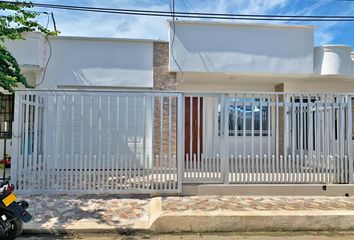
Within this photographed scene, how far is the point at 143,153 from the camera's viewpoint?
21.9 ft

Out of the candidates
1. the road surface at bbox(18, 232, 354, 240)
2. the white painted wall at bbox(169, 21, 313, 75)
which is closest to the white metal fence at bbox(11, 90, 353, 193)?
the road surface at bbox(18, 232, 354, 240)

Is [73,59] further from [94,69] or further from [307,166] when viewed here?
[307,166]

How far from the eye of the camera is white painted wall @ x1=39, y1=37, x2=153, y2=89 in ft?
29.8

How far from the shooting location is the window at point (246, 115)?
272 inches

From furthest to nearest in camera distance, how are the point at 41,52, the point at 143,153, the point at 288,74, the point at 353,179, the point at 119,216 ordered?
the point at 288,74 < the point at 41,52 < the point at 353,179 < the point at 143,153 < the point at 119,216

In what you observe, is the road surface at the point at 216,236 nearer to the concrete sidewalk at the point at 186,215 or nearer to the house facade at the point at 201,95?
the concrete sidewalk at the point at 186,215

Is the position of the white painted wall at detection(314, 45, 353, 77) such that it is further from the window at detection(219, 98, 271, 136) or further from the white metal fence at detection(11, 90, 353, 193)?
the window at detection(219, 98, 271, 136)

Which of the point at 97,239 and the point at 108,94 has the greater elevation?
the point at 108,94

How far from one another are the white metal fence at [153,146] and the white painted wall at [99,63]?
2060mm

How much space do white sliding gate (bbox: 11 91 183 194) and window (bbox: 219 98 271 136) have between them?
1336mm

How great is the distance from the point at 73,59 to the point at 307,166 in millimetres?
7233

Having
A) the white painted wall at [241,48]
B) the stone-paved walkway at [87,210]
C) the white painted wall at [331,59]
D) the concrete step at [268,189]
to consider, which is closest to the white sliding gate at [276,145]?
the concrete step at [268,189]

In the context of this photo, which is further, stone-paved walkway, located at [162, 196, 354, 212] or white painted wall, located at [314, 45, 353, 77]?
white painted wall, located at [314, 45, 353, 77]

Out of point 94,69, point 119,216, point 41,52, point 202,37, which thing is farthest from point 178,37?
point 119,216
